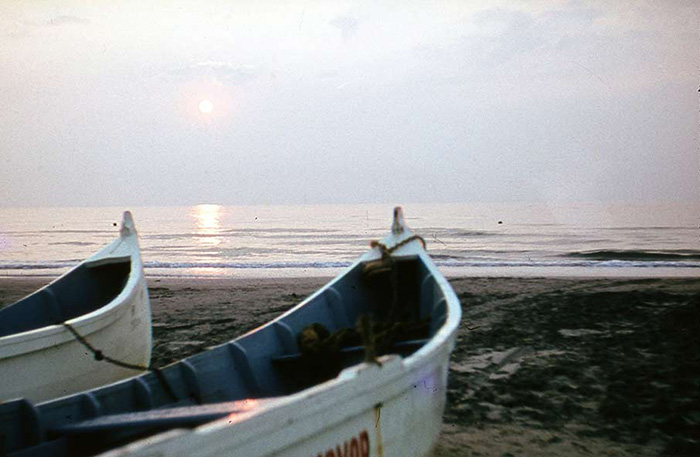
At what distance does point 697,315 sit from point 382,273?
5270 mm

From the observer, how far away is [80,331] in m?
5.61

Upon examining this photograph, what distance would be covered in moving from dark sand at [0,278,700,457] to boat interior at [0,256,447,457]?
3.86 ft

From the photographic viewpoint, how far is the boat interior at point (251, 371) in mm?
3355

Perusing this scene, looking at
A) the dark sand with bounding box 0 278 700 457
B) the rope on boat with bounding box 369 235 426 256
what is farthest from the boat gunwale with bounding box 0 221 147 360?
the rope on boat with bounding box 369 235 426 256

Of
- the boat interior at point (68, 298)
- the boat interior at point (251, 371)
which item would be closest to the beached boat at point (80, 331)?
the boat interior at point (68, 298)

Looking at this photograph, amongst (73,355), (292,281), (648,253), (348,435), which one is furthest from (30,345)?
(648,253)

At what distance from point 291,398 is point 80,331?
394cm

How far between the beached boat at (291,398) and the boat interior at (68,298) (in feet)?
10.9

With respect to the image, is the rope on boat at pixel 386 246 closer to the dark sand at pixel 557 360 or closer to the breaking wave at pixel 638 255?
the dark sand at pixel 557 360

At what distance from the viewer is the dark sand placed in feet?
18.0

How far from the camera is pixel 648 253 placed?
84.0ft

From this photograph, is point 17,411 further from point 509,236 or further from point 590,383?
point 509,236

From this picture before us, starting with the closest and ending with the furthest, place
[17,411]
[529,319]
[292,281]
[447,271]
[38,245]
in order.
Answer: [17,411] < [529,319] < [292,281] < [447,271] < [38,245]

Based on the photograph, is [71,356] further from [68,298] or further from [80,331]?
[68,298]
